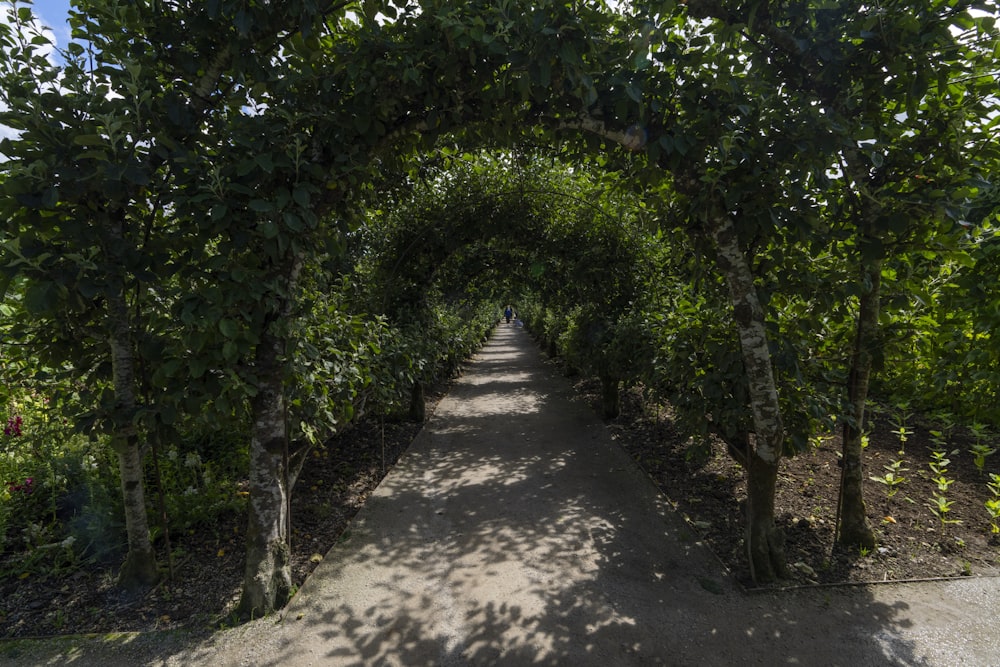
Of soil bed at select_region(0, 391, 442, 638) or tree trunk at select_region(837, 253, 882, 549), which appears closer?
soil bed at select_region(0, 391, 442, 638)

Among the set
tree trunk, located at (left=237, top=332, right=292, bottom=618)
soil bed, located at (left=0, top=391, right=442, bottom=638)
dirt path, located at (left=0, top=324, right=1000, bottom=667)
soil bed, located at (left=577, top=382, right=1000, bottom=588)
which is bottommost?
soil bed, located at (left=577, top=382, right=1000, bottom=588)

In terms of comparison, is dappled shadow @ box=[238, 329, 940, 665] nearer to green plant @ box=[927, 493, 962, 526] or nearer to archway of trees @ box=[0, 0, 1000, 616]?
A: archway of trees @ box=[0, 0, 1000, 616]

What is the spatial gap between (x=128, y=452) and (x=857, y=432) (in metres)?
4.54

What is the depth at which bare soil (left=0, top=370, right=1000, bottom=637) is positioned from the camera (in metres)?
2.67

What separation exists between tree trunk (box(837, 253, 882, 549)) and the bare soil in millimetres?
134

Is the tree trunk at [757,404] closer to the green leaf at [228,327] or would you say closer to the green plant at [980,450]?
the green plant at [980,450]

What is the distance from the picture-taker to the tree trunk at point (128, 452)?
8.43 feet

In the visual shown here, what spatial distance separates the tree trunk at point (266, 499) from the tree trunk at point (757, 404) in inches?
104

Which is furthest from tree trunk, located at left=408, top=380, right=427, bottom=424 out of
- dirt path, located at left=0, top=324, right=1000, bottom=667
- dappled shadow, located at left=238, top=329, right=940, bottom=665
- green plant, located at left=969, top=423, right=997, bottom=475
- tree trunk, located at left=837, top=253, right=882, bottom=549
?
green plant, located at left=969, top=423, right=997, bottom=475

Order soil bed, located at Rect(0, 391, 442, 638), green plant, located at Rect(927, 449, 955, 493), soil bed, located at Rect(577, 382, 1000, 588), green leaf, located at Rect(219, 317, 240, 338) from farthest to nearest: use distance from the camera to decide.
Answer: green plant, located at Rect(927, 449, 955, 493) < soil bed, located at Rect(577, 382, 1000, 588) < soil bed, located at Rect(0, 391, 442, 638) < green leaf, located at Rect(219, 317, 240, 338)

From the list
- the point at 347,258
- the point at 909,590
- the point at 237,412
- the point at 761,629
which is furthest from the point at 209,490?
the point at 909,590

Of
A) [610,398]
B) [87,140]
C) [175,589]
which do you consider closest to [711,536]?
[175,589]

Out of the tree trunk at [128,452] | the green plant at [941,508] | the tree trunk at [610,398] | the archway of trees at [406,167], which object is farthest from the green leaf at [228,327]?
the tree trunk at [610,398]

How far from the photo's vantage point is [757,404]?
2.83 meters
